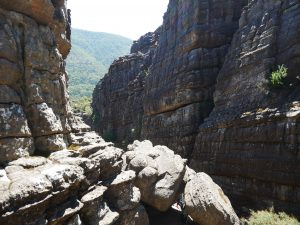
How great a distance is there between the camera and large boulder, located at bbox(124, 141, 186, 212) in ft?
47.4

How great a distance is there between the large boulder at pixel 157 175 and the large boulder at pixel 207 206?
88 cm

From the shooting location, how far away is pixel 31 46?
12.2 metres

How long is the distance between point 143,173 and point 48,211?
21.2 feet

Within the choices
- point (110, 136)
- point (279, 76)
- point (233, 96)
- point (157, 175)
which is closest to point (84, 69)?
point (110, 136)

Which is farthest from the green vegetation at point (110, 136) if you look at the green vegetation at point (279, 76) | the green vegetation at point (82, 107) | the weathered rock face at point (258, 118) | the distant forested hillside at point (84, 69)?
the distant forested hillside at point (84, 69)

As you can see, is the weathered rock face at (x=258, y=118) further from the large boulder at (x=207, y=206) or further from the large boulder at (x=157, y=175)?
the large boulder at (x=157, y=175)

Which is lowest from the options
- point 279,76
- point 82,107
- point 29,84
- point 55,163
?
point 55,163

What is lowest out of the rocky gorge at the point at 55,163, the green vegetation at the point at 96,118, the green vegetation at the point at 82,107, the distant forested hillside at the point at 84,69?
the rocky gorge at the point at 55,163

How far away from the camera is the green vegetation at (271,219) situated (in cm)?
1609

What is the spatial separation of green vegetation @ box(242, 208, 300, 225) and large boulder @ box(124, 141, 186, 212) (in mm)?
4893

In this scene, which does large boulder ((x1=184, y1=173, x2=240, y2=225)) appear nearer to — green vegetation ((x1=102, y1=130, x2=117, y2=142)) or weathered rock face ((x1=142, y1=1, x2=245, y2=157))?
weathered rock face ((x1=142, y1=1, x2=245, y2=157))

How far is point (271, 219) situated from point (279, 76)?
10187 mm

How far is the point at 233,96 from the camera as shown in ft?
88.0

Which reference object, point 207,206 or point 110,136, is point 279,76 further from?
point 110,136
